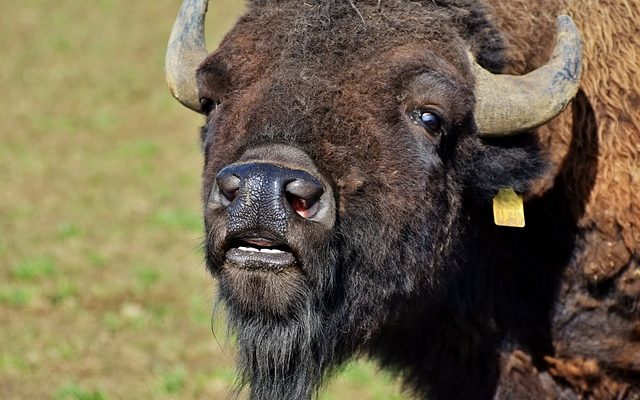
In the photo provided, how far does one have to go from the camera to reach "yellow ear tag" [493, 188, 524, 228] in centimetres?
537

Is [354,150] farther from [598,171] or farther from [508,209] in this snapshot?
[598,171]

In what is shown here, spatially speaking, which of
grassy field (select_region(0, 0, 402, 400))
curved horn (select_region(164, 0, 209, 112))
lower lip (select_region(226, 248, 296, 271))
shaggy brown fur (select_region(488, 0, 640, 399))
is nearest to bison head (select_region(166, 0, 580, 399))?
lower lip (select_region(226, 248, 296, 271))

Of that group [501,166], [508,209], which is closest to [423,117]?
[501,166]

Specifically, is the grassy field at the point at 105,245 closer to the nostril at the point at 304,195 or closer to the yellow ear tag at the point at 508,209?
the nostril at the point at 304,195

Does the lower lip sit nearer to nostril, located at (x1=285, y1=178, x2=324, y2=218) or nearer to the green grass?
nostril, located at (x1=285, y1=178, x2=324, y2=218)

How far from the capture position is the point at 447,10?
17.6 feet

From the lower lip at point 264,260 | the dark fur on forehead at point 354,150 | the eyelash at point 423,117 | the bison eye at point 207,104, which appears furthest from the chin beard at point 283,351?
the bison eye at point 207,104

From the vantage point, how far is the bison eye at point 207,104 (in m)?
5.53

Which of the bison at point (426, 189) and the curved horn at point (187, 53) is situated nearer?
the bison at point (426, 189)

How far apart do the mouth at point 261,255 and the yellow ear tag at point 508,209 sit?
1.32 m

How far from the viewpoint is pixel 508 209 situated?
540 centimetres

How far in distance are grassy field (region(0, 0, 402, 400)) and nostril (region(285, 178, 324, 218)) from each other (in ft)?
3.61

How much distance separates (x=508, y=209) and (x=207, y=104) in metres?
1.75

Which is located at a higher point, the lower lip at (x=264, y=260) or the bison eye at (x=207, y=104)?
the bison eye at (x=207, y=104)
